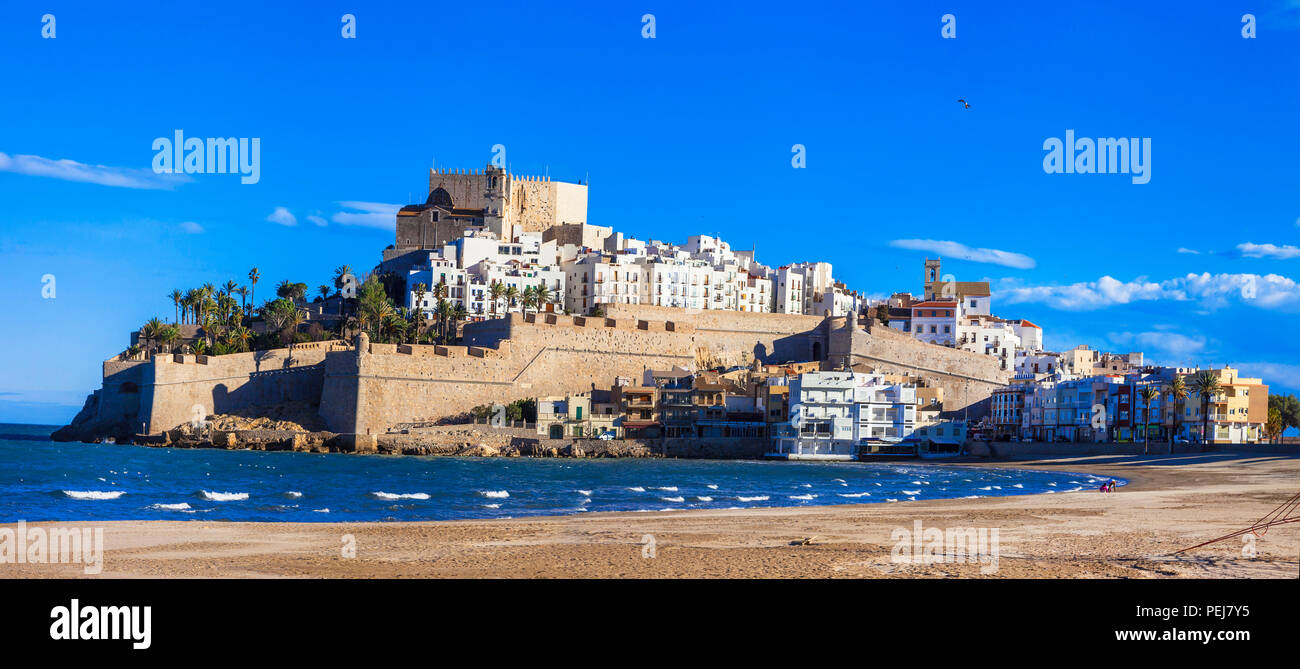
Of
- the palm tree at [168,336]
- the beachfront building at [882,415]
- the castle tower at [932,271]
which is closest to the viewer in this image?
the beachfront building at [882,415]

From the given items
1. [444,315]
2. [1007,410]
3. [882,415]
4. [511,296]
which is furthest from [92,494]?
[1007,410]

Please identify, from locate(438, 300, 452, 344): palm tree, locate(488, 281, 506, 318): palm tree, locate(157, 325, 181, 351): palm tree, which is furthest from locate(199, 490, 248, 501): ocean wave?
locate(488, 281, 506, 318): palm tree

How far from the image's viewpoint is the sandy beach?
40.9 feet

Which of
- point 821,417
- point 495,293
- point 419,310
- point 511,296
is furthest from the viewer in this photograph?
point 511,296

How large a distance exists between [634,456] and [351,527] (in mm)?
44630

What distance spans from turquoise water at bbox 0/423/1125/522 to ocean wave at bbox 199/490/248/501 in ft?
0.08

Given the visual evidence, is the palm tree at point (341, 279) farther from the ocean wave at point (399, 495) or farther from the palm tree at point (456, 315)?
the ocean wave at point (399, 495)

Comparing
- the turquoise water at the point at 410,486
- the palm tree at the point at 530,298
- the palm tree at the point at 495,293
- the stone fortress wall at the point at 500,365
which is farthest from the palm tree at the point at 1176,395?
the palm tree at the point at 495,293

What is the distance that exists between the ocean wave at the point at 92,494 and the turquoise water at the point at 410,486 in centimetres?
3

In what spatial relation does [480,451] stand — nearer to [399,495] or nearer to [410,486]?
[410,486]

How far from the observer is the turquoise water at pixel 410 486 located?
24.0 metres

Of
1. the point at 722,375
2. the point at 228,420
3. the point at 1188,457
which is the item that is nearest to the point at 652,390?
the point at 722,375

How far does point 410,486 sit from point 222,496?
7.04 m

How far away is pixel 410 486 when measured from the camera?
110 ft
